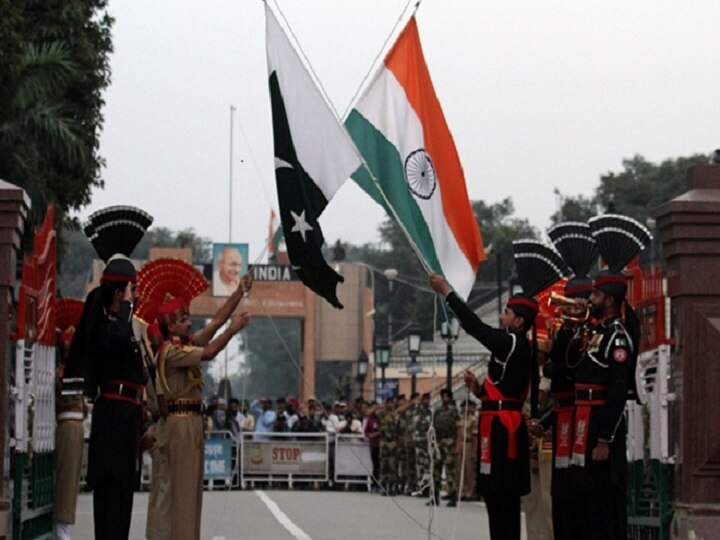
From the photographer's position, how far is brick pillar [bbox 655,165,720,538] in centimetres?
1375

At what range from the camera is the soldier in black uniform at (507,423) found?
1427 cm

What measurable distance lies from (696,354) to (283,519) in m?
12.6

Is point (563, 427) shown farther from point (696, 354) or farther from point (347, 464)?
point (347, 464)

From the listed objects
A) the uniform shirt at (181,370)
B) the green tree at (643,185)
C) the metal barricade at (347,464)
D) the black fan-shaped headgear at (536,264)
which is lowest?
the metal barricade at (347,464)

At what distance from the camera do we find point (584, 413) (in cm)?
1345

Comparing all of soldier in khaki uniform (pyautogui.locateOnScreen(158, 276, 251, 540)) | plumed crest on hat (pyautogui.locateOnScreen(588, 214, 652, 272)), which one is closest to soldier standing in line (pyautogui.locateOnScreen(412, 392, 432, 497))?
soldier in khaki uniform (pyautogui.locateOnScreen(158, 276, 251, 540))

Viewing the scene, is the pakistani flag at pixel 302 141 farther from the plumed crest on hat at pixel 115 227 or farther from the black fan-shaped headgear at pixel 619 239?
the black fan-shaped headgear at pixel 619 239

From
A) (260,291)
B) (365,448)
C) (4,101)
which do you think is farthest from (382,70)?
(260,291)

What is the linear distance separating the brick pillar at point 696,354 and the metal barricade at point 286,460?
26792mm

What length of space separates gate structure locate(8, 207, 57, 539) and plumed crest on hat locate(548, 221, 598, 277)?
4.11 m

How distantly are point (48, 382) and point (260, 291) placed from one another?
60218 mm

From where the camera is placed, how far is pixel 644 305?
1532cm

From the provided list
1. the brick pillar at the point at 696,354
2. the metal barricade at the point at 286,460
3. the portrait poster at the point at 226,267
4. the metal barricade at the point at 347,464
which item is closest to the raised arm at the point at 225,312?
the brick pillar at the point at 696,354

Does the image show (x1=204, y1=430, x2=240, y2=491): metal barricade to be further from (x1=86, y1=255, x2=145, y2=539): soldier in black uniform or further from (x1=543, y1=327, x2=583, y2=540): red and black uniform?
(x1=543, y1=327, x2=583, y2=540): red and black uniform
